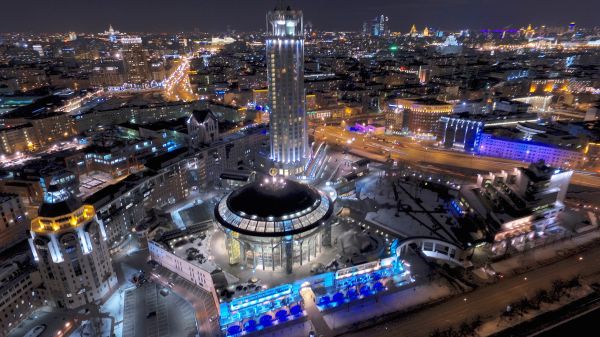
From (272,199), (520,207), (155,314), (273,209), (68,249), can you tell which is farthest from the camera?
(520,207)

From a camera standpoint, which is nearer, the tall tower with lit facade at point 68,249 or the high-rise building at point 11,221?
the tall tower with lit facade at point 68,249

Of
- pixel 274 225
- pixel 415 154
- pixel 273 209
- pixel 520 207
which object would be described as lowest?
pixel 415 154

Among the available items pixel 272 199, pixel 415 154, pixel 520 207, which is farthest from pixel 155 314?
pixel 415 154

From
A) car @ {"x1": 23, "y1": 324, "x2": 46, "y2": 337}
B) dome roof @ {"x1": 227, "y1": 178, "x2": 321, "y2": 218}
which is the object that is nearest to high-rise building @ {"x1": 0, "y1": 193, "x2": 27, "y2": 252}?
car @ {"x1": 23, "y1": 324, "x2": 46, "y2": 337}

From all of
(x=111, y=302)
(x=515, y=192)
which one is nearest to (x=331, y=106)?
(x=515, y=192)

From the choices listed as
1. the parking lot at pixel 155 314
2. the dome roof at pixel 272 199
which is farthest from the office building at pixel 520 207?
the parking lot at pixel 155 314

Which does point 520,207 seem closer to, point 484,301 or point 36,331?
point 484,301

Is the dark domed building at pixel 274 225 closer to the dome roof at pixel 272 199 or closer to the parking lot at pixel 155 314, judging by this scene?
the dome roof at pixel 272 199

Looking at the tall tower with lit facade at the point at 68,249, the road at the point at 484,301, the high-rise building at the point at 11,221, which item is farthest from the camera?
the high-rise building at the point at 11,221
